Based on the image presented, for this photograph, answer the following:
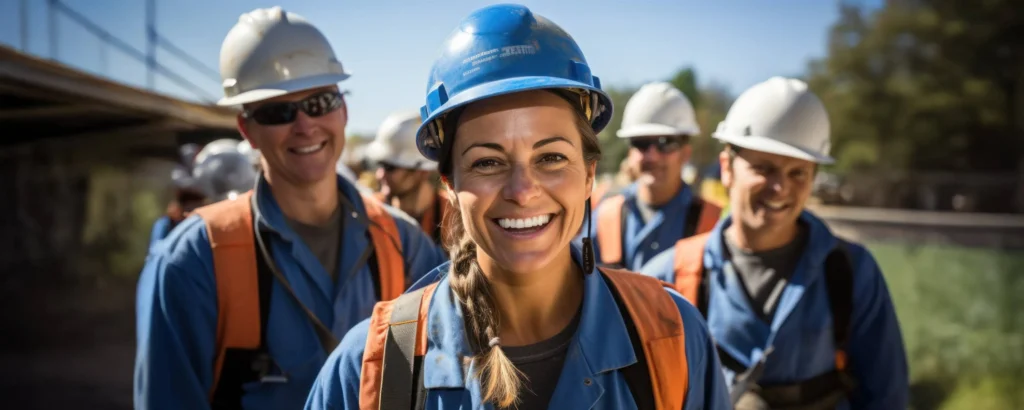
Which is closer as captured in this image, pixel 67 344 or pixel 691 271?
pixel 691 271

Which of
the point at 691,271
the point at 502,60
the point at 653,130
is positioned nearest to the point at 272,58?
the point at 502,60

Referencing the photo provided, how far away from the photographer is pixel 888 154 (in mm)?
35875

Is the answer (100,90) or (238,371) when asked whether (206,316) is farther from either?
(100,90)

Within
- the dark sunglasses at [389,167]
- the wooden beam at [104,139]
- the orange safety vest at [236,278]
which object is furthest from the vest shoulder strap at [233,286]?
the wooden beam at [104,139]

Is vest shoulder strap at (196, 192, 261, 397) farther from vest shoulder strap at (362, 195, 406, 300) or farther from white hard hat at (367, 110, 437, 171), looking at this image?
white hard hat at (367, 110, 437, 171)

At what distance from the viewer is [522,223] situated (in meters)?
1.93

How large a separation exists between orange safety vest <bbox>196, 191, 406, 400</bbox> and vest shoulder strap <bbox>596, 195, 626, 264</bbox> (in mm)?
2376

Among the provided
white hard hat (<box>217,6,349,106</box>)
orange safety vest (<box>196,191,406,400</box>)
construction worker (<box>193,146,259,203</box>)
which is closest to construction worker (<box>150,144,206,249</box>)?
construction worker (<box>193,146,259,203</box>)

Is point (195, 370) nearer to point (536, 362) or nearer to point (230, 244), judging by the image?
point (230, 244)

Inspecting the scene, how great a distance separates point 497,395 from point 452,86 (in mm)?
769

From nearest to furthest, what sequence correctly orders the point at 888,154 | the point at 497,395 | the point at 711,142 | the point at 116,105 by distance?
the point at 497,395, the point at 116,105, the point at 888,154, the point at 711,142

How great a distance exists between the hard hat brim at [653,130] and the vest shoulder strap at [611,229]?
1.75ft

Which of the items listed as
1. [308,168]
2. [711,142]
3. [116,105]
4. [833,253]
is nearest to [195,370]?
[308,168]

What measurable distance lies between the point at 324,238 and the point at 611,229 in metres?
2.58
